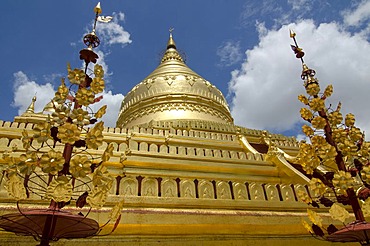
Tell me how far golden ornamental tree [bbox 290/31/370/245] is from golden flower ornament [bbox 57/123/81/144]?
2764 millimetres

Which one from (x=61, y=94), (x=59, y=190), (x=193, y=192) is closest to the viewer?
(x=59, y=190)

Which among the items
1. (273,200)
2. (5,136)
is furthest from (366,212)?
(5,136)

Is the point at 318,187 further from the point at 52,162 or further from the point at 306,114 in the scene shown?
the point at 52,162

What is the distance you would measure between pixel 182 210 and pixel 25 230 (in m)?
2.61

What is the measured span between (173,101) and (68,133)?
12.6 meters

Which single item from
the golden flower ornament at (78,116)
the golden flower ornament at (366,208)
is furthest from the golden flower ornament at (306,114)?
the golden flower ornament at (78,116)

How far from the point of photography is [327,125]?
4074mm

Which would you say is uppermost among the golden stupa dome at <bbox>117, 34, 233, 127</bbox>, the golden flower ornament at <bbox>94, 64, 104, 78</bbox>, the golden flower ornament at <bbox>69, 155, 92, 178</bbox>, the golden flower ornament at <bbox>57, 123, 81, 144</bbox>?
the golden stupa dome at <bbox>117, 34, 233, 127</bbox>

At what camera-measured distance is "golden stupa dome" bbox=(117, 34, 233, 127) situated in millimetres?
14898

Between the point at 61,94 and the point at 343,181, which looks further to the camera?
the point at 343,181

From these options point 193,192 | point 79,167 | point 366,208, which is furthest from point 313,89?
point 79,167

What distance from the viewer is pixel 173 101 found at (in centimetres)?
1531

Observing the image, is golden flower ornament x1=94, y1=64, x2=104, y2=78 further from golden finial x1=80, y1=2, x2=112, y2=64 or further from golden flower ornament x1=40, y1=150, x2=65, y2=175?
golden flower ornament x1=40, y1=150, x2=65, y2=175

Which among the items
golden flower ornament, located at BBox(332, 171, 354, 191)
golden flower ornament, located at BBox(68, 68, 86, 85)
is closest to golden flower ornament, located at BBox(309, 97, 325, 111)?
golden flower ornament, located at BBox(332, 171, 354, 191)
